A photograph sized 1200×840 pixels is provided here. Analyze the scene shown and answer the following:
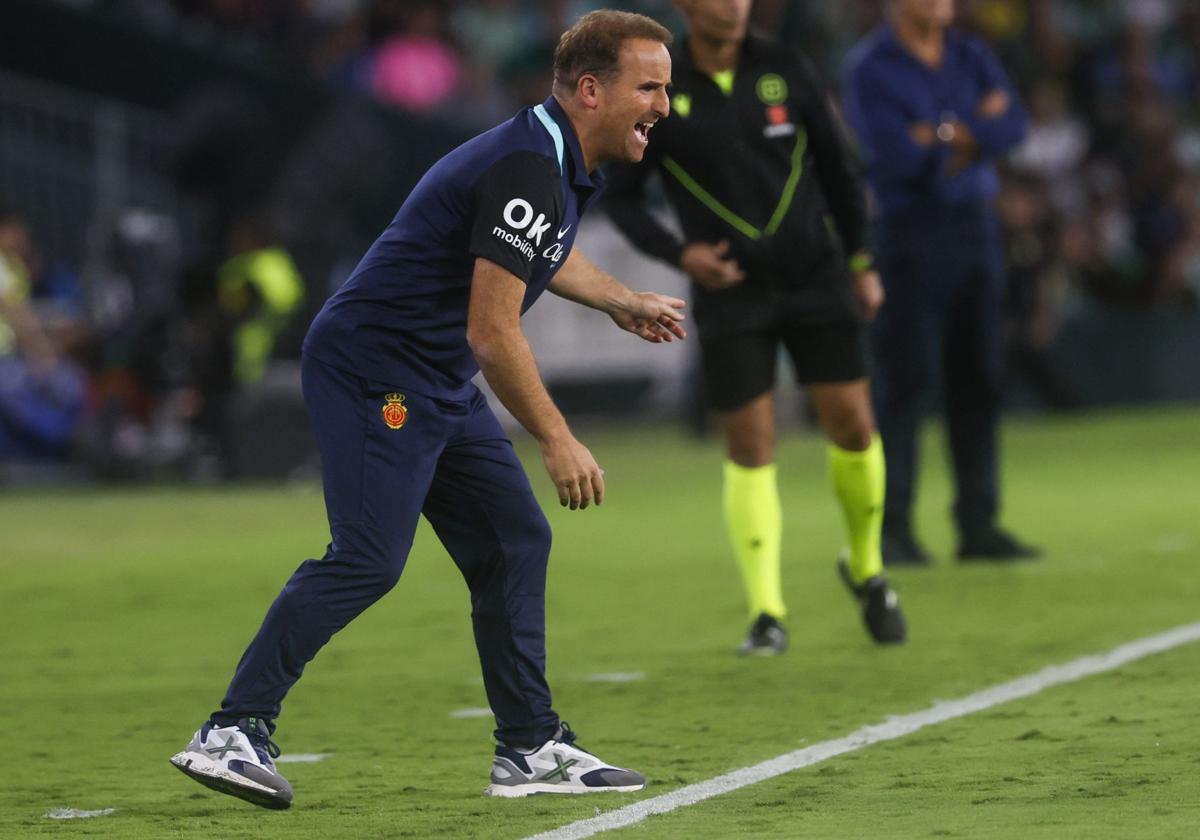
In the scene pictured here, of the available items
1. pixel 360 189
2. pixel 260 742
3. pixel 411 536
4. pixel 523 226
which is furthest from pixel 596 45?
pixel 360 189

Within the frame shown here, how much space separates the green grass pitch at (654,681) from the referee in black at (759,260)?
18.7 inches

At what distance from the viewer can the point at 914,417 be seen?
10.4 metres

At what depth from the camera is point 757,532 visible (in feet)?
26.3

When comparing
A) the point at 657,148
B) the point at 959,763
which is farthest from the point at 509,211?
the point at 657,148

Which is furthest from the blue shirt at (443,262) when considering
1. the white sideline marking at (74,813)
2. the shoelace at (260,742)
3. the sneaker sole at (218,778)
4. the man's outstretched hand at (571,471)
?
the white sideline marking at (74,813)

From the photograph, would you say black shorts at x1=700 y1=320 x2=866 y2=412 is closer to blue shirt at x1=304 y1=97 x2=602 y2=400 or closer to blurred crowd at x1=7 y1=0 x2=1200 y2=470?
blue shirt at x1=304 y1=97 x2=602 y2=400

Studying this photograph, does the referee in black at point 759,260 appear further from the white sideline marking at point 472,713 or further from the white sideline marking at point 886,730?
the white sideline marking at point 472,713

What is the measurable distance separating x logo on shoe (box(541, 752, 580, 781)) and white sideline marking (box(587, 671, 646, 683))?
1.92 m

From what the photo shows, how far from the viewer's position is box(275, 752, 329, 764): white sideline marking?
6246 mm

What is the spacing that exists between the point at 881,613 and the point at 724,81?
187 centimetres

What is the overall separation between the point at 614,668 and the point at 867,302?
1589 mm

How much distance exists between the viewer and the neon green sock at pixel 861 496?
8172 millimetres

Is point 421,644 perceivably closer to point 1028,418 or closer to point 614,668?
point 614,668

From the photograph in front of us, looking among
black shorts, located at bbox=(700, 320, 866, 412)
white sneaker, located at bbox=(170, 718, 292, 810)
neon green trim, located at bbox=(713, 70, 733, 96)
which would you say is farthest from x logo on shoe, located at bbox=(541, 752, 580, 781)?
neon green trim, located at bbox=(713, 70, 733, 96)
